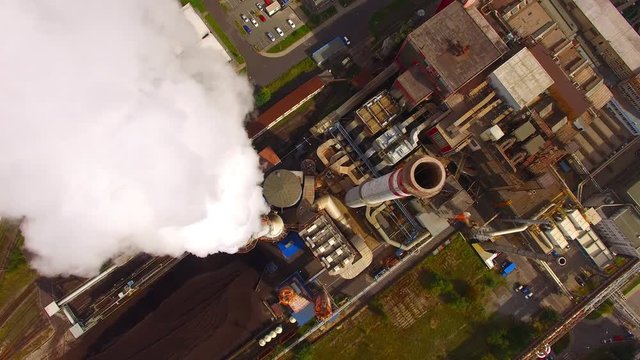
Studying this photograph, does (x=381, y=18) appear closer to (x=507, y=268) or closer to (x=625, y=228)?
(x=507, y=268)

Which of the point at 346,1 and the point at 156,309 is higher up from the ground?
the point at 346,1

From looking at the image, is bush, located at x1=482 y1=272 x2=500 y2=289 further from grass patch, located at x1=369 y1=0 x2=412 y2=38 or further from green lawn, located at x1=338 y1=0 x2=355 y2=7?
green lawn, located at x1=338 y1=0 x2=355 y2=7

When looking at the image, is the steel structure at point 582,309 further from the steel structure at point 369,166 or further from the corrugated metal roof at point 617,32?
the corrugated metal roof at point 617,32

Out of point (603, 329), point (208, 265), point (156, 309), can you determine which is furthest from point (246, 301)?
point (603, 329)

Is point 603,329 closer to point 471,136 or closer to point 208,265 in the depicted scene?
point 471,136

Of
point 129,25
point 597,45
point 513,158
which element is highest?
point 129,25

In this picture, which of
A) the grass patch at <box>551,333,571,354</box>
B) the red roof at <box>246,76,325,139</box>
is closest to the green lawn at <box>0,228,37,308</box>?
the red roof at <box>246,76,325,139</box>
